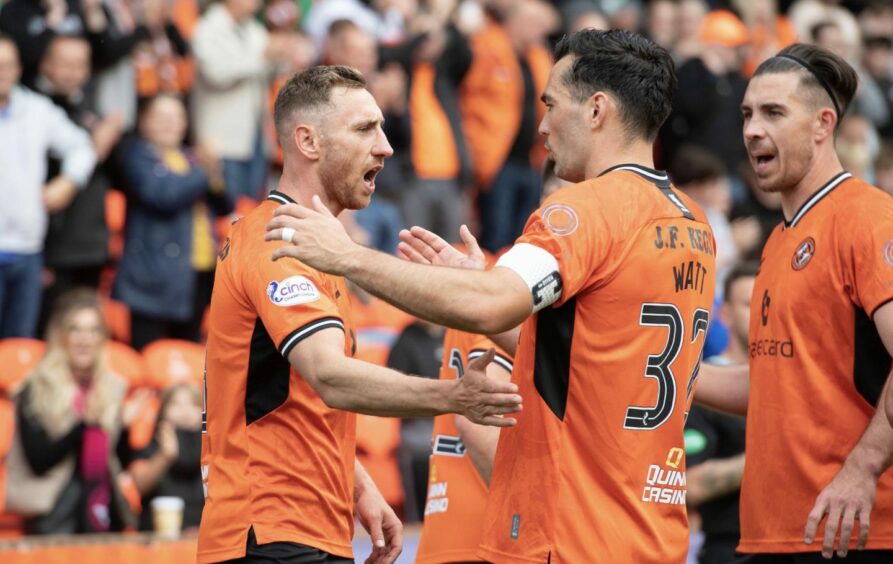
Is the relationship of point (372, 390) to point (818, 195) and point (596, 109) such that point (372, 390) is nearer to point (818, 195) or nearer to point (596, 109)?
point (596, 109)

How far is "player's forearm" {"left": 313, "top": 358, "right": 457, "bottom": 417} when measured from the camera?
5031 mm

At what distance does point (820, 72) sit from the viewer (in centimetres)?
626

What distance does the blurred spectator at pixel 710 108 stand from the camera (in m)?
15.2

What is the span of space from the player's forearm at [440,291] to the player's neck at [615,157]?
2.62 ft

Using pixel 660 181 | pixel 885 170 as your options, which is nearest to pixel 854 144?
pixel 885 170

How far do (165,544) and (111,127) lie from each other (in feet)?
12.6

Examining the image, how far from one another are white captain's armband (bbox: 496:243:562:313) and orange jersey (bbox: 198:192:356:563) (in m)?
0.77

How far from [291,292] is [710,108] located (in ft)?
35.6

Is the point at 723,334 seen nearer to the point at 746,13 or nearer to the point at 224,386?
the point at 224,386

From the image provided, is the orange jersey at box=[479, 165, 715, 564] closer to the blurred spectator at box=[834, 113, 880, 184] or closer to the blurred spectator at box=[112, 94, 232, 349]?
the blurred spectator at box=[112, 94, 232, 349]

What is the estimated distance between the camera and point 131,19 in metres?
12.6

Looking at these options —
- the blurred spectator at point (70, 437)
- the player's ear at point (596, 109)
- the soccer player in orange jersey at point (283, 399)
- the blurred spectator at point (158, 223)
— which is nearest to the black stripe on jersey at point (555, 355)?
the soccer player in orange jersey at point (283, 399)

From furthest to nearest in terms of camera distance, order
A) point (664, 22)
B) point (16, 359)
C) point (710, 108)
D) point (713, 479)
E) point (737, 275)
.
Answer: point (664, 22) → point (710, 108) → point (16, 359) → point (737, 275) → point (713, 479)

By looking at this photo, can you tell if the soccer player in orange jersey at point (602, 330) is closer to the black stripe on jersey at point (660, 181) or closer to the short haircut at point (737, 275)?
the black stripe on jersey at point (660, 181)
